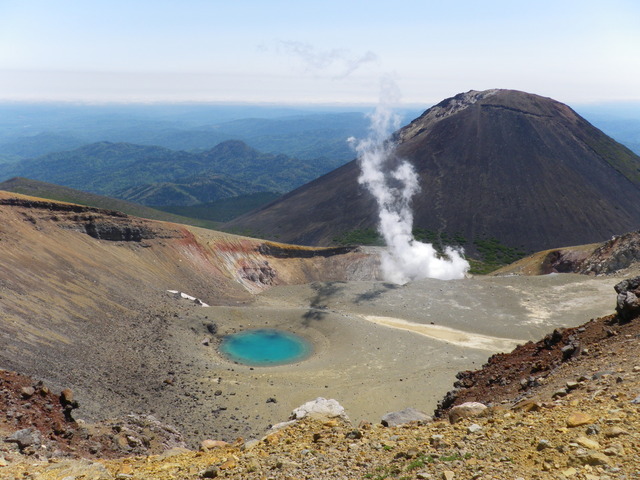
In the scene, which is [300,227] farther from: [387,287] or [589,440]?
[589,440]

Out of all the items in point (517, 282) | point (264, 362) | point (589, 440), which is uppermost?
point (589, 440)

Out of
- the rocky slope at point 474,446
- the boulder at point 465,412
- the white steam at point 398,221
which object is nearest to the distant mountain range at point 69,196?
the white steam at point 398,221

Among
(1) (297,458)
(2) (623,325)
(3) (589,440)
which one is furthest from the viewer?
(2) (623,325)

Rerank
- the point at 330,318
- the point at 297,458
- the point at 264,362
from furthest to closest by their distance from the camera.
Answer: the point at 330,318 → the point at 264,362 → the point at 297,458

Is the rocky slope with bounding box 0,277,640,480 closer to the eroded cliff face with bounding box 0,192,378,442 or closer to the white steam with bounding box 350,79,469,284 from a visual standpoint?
the eroded cliff face with bounding box 0,192,378,442

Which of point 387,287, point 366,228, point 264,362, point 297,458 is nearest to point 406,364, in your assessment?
point 264,362

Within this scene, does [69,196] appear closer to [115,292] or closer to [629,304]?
[115,292]

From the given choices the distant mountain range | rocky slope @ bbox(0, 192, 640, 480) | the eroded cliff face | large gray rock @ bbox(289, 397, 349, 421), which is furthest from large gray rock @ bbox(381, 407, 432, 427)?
the distant mountain range

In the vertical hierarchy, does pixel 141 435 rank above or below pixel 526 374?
below
